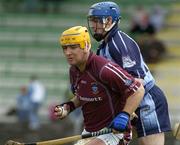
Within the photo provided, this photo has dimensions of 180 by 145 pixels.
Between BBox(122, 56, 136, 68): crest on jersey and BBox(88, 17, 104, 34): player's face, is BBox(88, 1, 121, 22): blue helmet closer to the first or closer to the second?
BBox(88, 17, 104, 34): player's face

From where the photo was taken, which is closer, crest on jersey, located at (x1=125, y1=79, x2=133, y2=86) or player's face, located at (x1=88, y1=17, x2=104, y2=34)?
crest on jersey, located at (x1=125, y1=79, x2=133, y2=86)

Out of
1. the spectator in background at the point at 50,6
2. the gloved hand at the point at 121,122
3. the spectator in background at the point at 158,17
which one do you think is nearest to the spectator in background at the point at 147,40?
the spectator in background at the point at 158,17

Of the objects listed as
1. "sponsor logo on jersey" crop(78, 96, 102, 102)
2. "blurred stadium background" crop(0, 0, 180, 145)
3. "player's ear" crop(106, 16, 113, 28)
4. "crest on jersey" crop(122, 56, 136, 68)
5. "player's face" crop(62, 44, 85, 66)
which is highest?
"player's ear" crop(106, 16, 113, 28)

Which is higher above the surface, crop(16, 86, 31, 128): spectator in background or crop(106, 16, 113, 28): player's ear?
crop(106, 16, 113, 28): player's ear

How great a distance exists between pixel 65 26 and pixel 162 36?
2484 millimetres

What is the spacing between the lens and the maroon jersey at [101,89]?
7.63m

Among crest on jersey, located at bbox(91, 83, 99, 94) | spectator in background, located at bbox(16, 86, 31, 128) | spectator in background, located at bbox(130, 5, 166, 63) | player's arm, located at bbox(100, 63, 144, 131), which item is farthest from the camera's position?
spectator in background, located at bbox(130, 5, 166, 63)

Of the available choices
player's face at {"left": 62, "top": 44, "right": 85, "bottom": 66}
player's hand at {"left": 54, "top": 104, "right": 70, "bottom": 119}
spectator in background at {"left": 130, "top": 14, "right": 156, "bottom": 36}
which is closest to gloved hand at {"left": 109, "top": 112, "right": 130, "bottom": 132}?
player's face at {"left": 62, "top": 44, "right": 85, "bottom": 66}

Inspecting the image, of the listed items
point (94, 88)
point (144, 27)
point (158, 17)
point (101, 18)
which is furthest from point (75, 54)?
point (158, 17)

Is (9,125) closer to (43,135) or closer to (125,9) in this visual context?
(43,135)

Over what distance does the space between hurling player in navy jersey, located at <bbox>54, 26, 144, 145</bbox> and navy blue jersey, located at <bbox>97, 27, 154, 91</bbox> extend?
397mm

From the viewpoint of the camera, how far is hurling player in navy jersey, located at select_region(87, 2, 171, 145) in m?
8.13

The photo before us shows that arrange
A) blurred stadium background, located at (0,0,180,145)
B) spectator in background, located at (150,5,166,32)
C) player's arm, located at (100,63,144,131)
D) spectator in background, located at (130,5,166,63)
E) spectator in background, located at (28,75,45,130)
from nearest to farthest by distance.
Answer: player's arm, located at (100,63,144,131) → spectator in background, located at (28,75,45,130) → spectator in background, located at (130,5,166,63) → blurred stadium background, located at (0,0,180,145) → spectator in background, located at (150,5,166,32)

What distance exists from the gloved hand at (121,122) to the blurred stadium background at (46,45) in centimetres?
969
